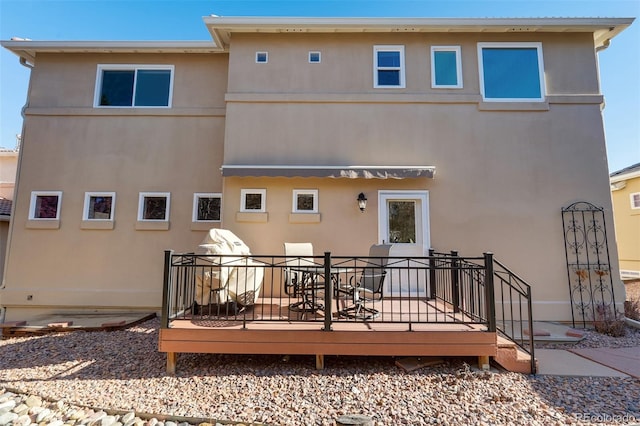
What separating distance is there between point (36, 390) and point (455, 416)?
6.00 meters

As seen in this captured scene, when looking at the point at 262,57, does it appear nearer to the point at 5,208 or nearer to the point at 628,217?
the point at 5,208

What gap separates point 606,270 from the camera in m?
7.76

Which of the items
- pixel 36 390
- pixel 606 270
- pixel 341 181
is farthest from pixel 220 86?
pixel 606 270

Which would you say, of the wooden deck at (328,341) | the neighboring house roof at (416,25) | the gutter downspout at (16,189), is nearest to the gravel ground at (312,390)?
the wooden deck at (328,341)

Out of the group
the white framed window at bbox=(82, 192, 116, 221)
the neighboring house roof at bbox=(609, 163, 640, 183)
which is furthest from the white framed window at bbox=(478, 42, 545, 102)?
the white framed window at bbox=(82, 192, 116, 221)

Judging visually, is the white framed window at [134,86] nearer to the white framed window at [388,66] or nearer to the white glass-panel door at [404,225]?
the white framed window at [388,66]

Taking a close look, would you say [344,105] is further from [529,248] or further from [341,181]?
[529,248]

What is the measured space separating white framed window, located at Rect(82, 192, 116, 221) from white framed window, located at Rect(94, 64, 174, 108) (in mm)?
2811

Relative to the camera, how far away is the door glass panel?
817 cm

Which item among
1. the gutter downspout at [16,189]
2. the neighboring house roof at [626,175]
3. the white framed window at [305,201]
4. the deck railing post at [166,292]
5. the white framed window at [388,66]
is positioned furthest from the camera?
the neighboring house roof at [626,175]

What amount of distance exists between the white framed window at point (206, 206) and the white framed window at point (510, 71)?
818 cm

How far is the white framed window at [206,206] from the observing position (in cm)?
927

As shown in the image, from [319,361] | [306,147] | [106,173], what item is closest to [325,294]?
[319,361]

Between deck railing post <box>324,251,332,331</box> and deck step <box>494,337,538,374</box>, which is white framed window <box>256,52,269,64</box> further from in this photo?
deck step <box>494,337,538,374</box>
